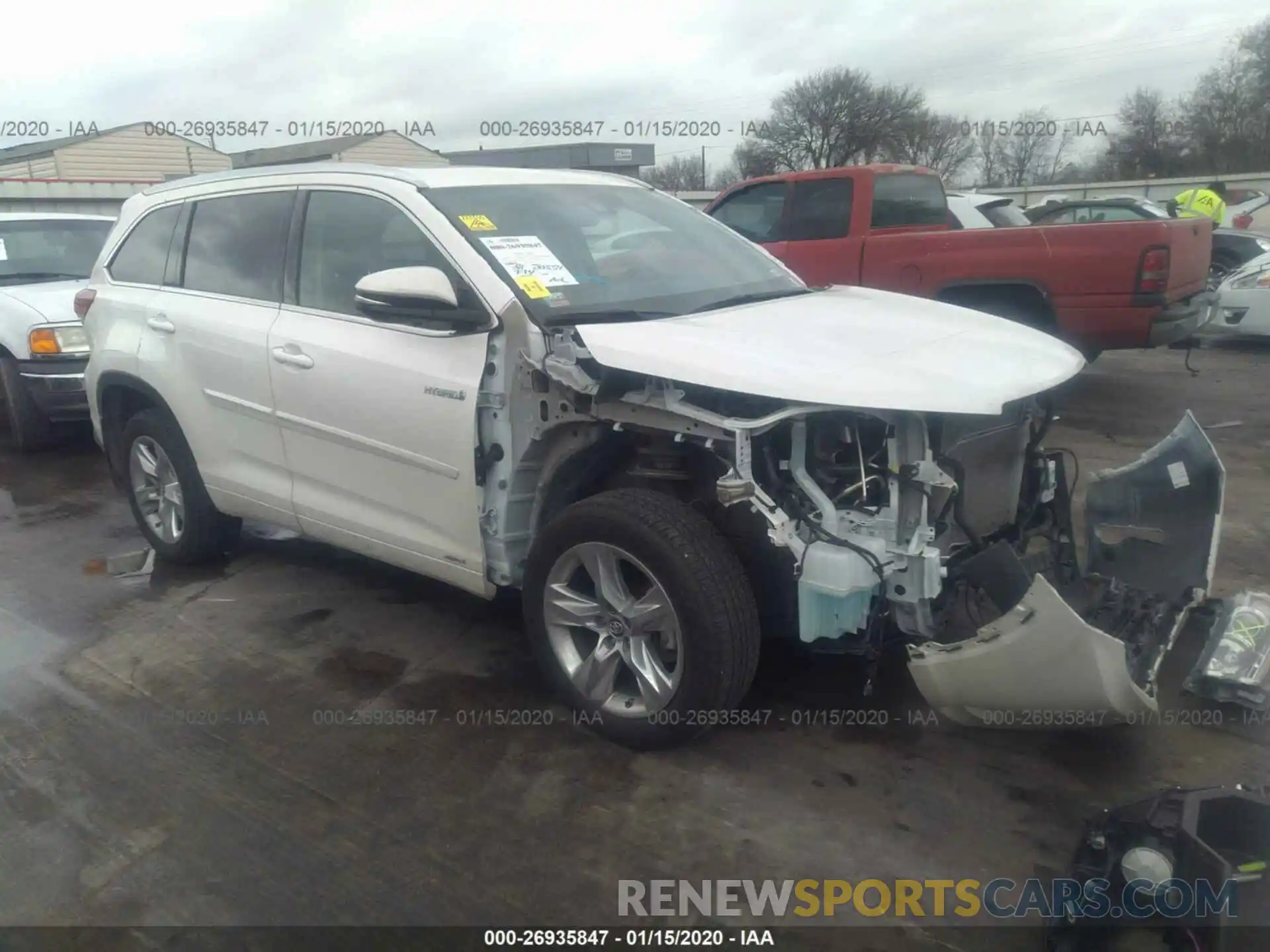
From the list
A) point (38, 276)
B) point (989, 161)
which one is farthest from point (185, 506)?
point (989, 161)

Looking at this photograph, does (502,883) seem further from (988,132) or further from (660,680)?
(988,132)

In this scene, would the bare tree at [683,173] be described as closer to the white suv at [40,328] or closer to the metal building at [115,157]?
the metal building at [115,157]

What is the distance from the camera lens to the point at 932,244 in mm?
7414

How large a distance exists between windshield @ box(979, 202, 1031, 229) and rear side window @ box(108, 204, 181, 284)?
23.9ft

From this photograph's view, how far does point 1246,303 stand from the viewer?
33.1 ft

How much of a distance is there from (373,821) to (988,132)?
1896 inches

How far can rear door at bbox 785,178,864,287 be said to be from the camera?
7934mm

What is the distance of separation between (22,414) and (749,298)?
615cm

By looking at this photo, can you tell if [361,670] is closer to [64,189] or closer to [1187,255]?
[1187,255]

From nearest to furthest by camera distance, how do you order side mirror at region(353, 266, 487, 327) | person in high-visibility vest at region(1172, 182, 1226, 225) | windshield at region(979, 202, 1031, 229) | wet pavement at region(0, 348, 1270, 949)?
1. wet pavement at region(0, 348, 1270, 949)
2. side mirror at region(353, 266, 487, 327)
3. windshield at region(979, 202, 1031, 229)
4. person in high-visibility vest at region(1172, 182, 1226, 225)

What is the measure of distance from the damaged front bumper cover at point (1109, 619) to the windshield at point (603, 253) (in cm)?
150

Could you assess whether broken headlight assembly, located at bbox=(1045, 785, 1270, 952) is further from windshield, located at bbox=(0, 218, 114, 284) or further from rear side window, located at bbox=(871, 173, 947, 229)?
windshield, located at bbox=(0, 218, 114, 284)

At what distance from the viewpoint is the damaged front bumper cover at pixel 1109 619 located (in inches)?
99.0

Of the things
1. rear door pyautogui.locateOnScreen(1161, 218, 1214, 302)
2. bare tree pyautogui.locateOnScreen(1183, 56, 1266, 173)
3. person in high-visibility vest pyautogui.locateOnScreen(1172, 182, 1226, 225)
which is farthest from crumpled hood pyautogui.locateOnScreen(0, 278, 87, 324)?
bare tree pyautogui.locateOnScreen(1183, 56, 1266, 173)
